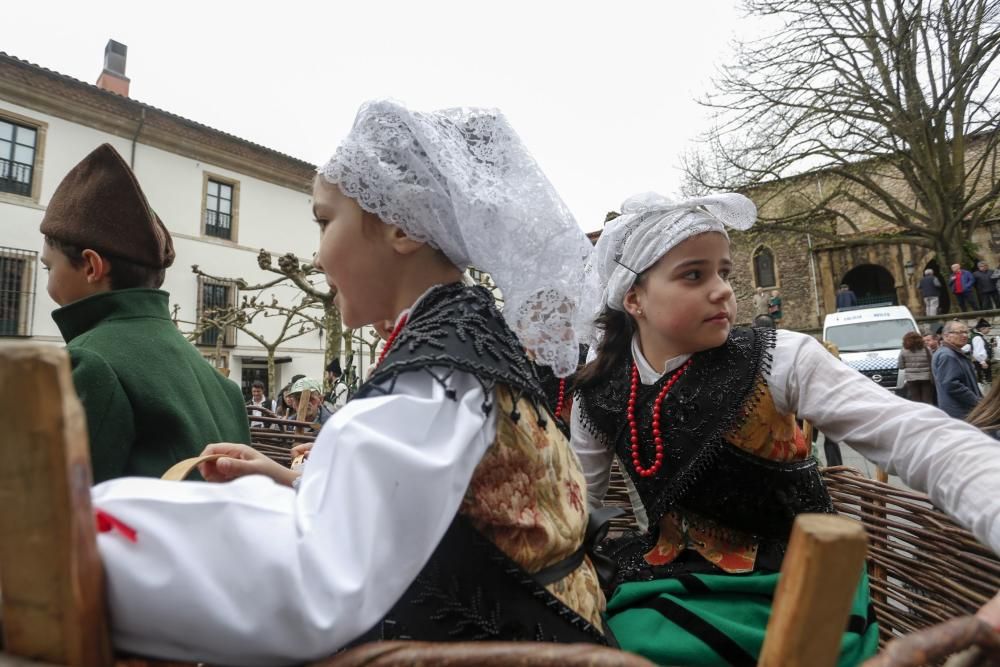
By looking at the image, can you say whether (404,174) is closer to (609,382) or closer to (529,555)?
(529,555)

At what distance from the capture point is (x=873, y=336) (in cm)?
1159

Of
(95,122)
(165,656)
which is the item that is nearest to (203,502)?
(165,656)

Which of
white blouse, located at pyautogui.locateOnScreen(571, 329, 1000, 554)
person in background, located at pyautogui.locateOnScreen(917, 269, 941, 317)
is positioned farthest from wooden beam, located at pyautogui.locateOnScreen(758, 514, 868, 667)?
person in background, located at pyautogui.locateOnScreen(917, 269, 941, 317)

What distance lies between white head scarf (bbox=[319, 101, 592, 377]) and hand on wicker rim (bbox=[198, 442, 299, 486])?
578 millimetres

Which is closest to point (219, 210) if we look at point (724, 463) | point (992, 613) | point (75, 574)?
point (724, 463)

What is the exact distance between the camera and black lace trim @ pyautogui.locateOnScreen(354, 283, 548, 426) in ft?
2.73

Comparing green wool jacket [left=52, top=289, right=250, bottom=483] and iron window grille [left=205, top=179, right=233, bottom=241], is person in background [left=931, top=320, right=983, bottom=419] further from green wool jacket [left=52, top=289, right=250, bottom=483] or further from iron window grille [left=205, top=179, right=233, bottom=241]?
iron window grille [left=205, top=179, right=233, bottom=241]

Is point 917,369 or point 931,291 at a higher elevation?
point 931,291

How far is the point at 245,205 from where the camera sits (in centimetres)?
2044

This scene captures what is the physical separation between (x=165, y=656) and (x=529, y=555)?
52 centimetres

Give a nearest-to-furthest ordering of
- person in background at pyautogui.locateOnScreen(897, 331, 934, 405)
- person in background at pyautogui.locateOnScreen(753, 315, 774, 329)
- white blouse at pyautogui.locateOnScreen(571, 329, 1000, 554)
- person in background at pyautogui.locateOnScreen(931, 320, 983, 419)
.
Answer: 1. white blouse at pyautogui.locateOnScreen(571, 329, 1000, 554)
2. person in background at pyautogui.locateOnScreen(753, 315, 774, 329)
3. person in background at pyautogui.locateOnScreen(931, 320, 983, 419)
4. person in background at pyautogui.locateOnScreen(897, 331, 934, 405)

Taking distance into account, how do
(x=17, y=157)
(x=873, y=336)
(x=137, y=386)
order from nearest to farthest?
(x=137, y=386) → (x=873, y=336) → (x=17, y=157)

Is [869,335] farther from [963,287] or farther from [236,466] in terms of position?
[236,466]

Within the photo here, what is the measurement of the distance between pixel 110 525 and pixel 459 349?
0.48 meters
